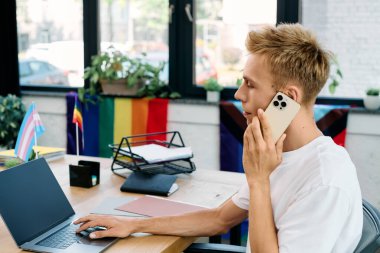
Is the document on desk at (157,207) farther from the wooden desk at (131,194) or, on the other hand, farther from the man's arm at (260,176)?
the man's arm at (260,176)

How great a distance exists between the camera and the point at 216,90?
3342 mm

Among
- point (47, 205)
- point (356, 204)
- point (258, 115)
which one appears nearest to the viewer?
point (356, 204)

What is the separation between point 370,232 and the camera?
118 centimetres

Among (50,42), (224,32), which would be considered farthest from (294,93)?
(50,42)

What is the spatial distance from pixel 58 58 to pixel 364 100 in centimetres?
220

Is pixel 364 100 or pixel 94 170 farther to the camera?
pixel 364 100

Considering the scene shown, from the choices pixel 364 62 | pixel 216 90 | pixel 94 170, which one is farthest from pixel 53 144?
pixel 364 62

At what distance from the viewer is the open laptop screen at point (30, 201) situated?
1386 mm

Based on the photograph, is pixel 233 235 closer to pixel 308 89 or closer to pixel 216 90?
pixel 308 89

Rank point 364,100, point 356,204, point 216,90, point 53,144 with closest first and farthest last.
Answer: point 356,204 < point 364,100 < point 216,90 < point 53,144

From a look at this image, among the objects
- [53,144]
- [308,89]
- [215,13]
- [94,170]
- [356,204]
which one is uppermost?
[215,13]

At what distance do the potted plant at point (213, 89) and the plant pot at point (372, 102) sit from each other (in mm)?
893

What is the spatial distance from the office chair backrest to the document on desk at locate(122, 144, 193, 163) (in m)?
0.93

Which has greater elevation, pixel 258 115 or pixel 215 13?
pixel 215 13
